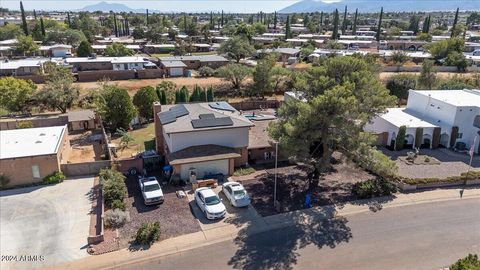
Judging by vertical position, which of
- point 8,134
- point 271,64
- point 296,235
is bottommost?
point 296,235

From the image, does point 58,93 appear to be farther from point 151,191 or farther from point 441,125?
point 441,125

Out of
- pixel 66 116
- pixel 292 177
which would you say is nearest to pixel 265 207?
pixel 292 177

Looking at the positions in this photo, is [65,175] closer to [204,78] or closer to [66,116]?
[66,116]

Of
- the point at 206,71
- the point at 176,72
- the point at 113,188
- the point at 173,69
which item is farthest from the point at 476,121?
the point at 173,69

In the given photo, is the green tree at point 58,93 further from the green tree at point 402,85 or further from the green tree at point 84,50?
the green tree at point 402,85

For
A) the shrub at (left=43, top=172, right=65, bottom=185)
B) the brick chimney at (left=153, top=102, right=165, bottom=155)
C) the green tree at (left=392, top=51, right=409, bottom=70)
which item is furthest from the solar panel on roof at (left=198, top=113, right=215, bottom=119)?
the green tree at (left=392, top=51, right=409, bottom=70)
